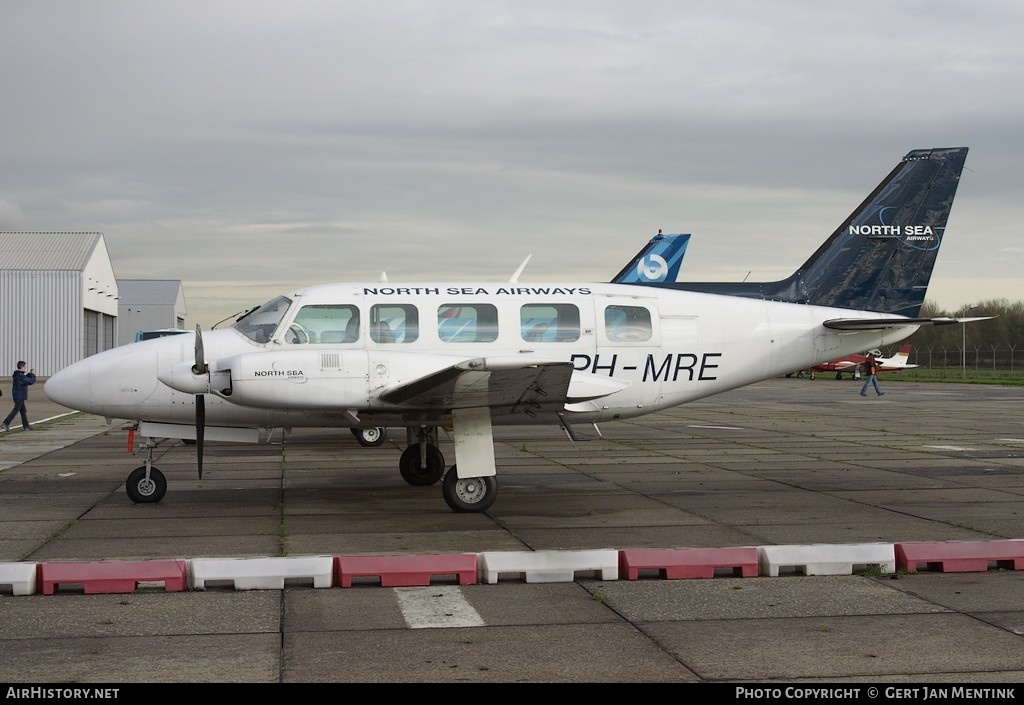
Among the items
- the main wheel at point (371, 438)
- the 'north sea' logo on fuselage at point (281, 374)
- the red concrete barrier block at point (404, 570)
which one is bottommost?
the red concrete barrier block at point (404, 570)

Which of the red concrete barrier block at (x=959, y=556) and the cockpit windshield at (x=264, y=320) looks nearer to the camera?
the red concrete barrier block at (x=959, y=556)

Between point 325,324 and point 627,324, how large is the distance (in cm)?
380

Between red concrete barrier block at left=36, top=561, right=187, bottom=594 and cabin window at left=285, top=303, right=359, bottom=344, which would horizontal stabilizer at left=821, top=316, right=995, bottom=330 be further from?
red concrete barrier block at left=36, top=561, right=187, bottom=594

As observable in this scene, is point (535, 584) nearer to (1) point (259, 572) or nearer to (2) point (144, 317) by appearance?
(1) point (259, 572)

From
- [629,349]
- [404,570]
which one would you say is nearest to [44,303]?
[629,349]

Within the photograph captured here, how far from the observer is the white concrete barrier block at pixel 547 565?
8.55 meters

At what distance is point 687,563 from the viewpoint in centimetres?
871

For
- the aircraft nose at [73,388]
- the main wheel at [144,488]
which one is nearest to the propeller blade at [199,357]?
the aircraft nose at [73,388]

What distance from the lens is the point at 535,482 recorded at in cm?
1524

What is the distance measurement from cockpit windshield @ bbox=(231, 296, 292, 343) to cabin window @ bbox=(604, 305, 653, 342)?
399 cm

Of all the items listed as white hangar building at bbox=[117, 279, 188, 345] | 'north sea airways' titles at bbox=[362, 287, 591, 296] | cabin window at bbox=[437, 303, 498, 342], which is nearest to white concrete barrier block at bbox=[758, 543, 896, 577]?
cabin window at bbox=[437, 303, 498, 342]

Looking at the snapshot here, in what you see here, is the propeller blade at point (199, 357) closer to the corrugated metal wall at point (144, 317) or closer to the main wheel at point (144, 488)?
the main wheel at point (144, 488)

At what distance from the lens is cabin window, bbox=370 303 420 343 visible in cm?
1285

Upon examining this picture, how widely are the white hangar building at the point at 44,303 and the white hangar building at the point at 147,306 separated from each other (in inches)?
956
